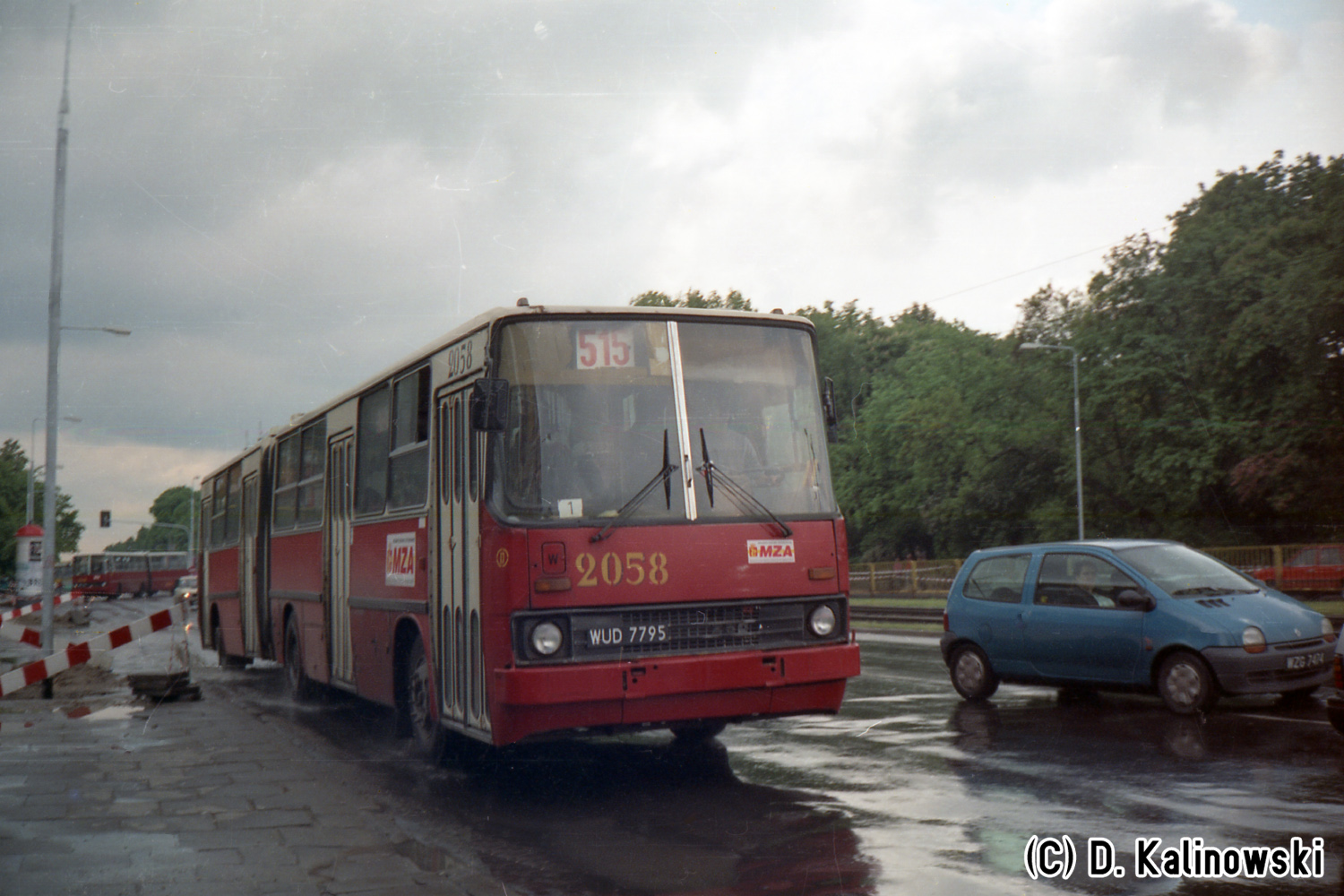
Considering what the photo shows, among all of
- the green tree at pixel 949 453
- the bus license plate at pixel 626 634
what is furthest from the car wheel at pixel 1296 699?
the green tree at pixel 949 453

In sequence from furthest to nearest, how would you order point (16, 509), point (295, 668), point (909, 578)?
1. point (16, 509)
2. point (909, 578)
3. point (295, 668)

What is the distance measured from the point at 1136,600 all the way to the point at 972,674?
2.16 meters

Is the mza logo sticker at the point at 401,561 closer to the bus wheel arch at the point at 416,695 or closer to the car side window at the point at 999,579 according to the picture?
the bus wheel arch at the point at 416,695

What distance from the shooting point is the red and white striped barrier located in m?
13.2

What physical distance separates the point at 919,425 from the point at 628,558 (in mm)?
63408

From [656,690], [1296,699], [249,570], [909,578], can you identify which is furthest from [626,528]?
[909,578]

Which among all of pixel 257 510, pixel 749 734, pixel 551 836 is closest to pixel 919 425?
pixel 257 510

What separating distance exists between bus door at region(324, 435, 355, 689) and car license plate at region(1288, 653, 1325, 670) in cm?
812

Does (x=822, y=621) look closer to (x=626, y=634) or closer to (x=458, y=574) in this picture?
(x=626, y=634)

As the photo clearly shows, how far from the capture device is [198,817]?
8.03m

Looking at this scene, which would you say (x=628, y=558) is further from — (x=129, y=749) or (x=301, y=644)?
(x=301, y=644)

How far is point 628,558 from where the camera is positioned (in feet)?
27.3

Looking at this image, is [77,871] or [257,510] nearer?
[77,871]

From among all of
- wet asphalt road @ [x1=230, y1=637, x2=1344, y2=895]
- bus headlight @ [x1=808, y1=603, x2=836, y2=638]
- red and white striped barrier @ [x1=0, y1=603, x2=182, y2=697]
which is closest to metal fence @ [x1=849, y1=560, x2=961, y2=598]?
red and white striped barrier @ [x1=0, y1=603, x2=182, y2=697]
